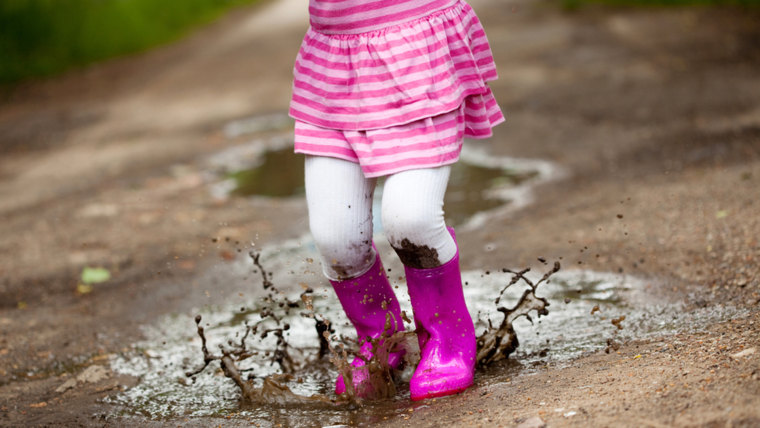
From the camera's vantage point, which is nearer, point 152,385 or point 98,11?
point 152,385

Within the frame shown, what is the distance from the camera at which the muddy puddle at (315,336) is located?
257cm

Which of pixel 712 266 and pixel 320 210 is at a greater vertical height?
pixel 320 210

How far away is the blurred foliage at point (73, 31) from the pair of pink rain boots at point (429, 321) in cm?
964

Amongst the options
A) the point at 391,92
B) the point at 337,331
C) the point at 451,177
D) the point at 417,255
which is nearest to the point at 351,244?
the point at 417,255

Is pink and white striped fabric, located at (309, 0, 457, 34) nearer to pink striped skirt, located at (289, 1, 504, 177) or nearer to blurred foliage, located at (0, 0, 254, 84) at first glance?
pink striped skirt, located at (289, 1, 504, 177)

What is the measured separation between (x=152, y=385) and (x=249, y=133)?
4.36 metres

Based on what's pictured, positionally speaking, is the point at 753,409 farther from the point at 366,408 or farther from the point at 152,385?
the point at 152,385

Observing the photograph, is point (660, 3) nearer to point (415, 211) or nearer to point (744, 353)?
point (744, 353)

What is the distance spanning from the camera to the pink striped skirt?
2287mm

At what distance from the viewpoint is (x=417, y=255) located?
2367 mm

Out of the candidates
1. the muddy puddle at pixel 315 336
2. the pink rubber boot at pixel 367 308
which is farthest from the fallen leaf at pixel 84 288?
the pink rubber boot at pixel 367 308

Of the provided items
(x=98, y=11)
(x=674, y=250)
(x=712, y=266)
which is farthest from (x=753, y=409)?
(x=98, y=11)

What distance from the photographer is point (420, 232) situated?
90.4 inches

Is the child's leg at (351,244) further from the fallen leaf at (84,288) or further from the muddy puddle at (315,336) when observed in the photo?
the fallen leaf at (84,288)
